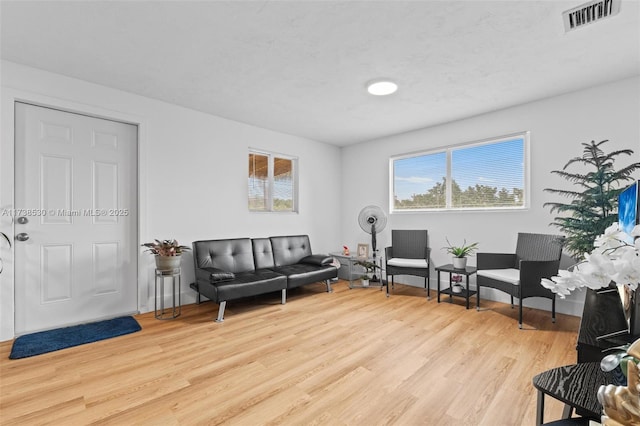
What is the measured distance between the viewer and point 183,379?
79.7 inches

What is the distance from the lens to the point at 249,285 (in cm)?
336

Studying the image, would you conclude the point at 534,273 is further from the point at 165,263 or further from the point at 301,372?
the point at 165,263

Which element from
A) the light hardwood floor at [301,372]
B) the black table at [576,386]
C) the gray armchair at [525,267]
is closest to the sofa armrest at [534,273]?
the gray armchair at [525,267]

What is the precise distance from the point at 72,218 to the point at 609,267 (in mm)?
3999

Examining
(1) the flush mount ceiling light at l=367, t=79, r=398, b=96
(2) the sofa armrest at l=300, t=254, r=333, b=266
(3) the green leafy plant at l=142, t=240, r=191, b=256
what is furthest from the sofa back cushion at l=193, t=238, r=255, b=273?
(1) the flush mount ceiling light at l=367, t=79, r=398, b=96

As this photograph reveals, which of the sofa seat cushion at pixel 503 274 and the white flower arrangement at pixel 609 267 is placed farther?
the sofa seat cushion at pixel 503 274

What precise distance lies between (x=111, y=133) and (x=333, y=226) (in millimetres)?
3741

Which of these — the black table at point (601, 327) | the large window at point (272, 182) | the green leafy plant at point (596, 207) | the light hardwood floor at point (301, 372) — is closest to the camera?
the black table at point (601, 327)

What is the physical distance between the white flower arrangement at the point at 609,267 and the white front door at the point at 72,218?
12.7ft

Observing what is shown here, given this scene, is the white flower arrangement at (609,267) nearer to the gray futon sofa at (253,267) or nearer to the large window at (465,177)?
the gray futon sofa at (253,267)

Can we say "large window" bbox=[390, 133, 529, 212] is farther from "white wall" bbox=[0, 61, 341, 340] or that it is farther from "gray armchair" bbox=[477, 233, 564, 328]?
"white wall" bbox=[0, 61, 341, 340]

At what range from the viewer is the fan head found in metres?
4.80

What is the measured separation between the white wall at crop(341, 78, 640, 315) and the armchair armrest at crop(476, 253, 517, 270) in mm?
304

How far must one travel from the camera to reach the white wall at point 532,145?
3080 mm
